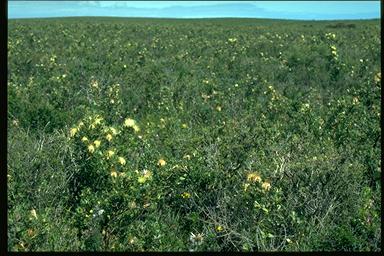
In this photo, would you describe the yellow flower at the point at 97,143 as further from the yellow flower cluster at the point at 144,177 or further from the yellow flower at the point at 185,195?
the yellow flower at the point at 185,195

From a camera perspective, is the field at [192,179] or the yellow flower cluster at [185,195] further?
the yellow flower cluster at [185,195]

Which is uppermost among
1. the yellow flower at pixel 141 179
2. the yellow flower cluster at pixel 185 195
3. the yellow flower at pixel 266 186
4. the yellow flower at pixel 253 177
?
the yellow flower at pixel 141 179

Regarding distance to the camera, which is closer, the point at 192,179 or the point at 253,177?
the point at 253,177

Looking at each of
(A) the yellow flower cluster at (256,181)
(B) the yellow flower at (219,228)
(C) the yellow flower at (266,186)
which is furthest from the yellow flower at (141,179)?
(C) the yellow flower at (266,186)

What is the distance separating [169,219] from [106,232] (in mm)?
702

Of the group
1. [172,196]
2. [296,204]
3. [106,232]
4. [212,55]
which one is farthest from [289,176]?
[212,55]

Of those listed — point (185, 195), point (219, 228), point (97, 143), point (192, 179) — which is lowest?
point (219, 228)

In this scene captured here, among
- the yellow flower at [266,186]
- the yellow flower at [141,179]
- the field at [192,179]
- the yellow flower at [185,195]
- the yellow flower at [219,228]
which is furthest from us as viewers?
the yellow flower at [185,195]

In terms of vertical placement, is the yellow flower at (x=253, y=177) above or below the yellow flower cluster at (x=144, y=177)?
below

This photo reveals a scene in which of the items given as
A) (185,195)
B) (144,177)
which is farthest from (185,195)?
(144,177)

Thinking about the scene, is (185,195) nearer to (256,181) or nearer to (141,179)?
(141,179)

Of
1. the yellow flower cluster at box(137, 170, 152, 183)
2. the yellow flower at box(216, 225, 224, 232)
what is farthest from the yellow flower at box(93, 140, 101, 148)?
the yellow flower at box(216, 225, 224, 232)
